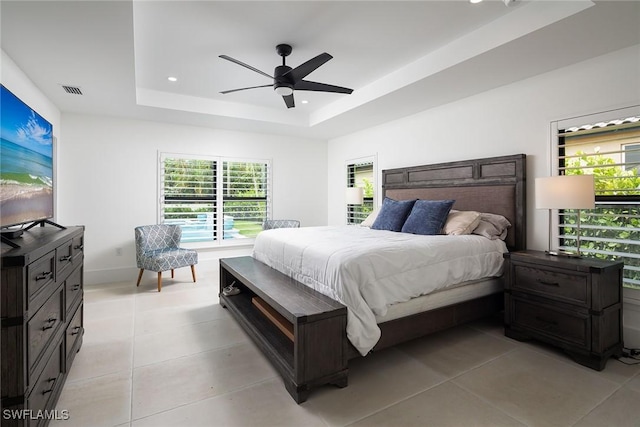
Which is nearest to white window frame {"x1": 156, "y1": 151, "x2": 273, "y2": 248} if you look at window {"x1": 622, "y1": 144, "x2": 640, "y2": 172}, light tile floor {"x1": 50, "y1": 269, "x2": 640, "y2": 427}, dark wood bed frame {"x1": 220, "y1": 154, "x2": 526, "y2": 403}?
dark wood bed frame {"x1": 220, "y1": 154, "x2": 526, "y2": 403}

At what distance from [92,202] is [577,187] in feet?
19.2

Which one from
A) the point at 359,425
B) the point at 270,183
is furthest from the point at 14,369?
the point at 270,183

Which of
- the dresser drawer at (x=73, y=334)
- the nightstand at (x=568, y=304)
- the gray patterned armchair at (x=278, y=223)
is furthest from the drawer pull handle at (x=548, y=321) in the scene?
the gray patterned armchair at (x=278, y=223)

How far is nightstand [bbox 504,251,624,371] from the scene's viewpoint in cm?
235

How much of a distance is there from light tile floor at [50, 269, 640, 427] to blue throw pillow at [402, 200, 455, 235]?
106 centimetres

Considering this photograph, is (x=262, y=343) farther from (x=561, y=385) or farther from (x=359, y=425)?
(x=561, y=385)

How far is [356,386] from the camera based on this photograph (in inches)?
83.9

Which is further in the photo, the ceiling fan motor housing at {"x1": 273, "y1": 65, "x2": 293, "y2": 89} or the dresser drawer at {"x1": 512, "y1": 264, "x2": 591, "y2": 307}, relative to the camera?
the ceiling fan motor housing at {"x1": 273, "y1": 65, "x2": 293, "y2": 89}

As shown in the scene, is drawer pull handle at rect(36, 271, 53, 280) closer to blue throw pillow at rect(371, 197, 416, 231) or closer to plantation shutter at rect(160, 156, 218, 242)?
blue throw pillow at rect(371, 197, 416, 231)

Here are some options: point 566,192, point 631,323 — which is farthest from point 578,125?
point 631,323

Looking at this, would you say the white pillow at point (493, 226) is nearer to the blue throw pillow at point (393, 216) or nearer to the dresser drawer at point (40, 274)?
the blue throw pillow at point (393, 216)

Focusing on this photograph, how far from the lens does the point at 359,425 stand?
1.77 m

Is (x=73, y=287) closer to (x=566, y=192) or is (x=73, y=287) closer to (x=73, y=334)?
(x=73, y=334)

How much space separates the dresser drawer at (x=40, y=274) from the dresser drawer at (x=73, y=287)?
388 millimetres
